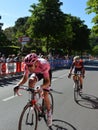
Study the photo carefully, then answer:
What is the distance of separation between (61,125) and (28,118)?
1.78m

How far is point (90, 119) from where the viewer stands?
33.3 ft

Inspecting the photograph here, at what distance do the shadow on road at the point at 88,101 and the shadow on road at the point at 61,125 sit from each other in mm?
2973

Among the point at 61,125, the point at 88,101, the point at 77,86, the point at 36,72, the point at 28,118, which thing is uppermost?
the point at 36,72

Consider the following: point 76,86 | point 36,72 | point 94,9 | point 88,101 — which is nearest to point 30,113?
point 36,72

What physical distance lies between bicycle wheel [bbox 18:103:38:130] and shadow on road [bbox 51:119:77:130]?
3.35 ft

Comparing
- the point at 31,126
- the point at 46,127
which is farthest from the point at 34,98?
the point at 46,127

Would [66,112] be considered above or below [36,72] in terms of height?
below

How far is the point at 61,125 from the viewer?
914 centimetres

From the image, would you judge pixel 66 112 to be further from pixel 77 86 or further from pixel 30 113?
pixel 77 86

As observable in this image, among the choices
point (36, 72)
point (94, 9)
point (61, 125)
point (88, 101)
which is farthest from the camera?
point (94, 9)

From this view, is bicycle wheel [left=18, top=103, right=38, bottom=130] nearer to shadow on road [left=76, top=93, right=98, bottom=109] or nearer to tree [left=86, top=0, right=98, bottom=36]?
shadow on road [left=76, top=93, right=98, bottom=109]

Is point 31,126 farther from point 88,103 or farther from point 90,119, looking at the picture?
point 88,103

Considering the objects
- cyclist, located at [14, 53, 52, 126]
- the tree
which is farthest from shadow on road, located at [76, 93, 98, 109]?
the tree

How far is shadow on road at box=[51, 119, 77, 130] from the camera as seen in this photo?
28.7 feet
